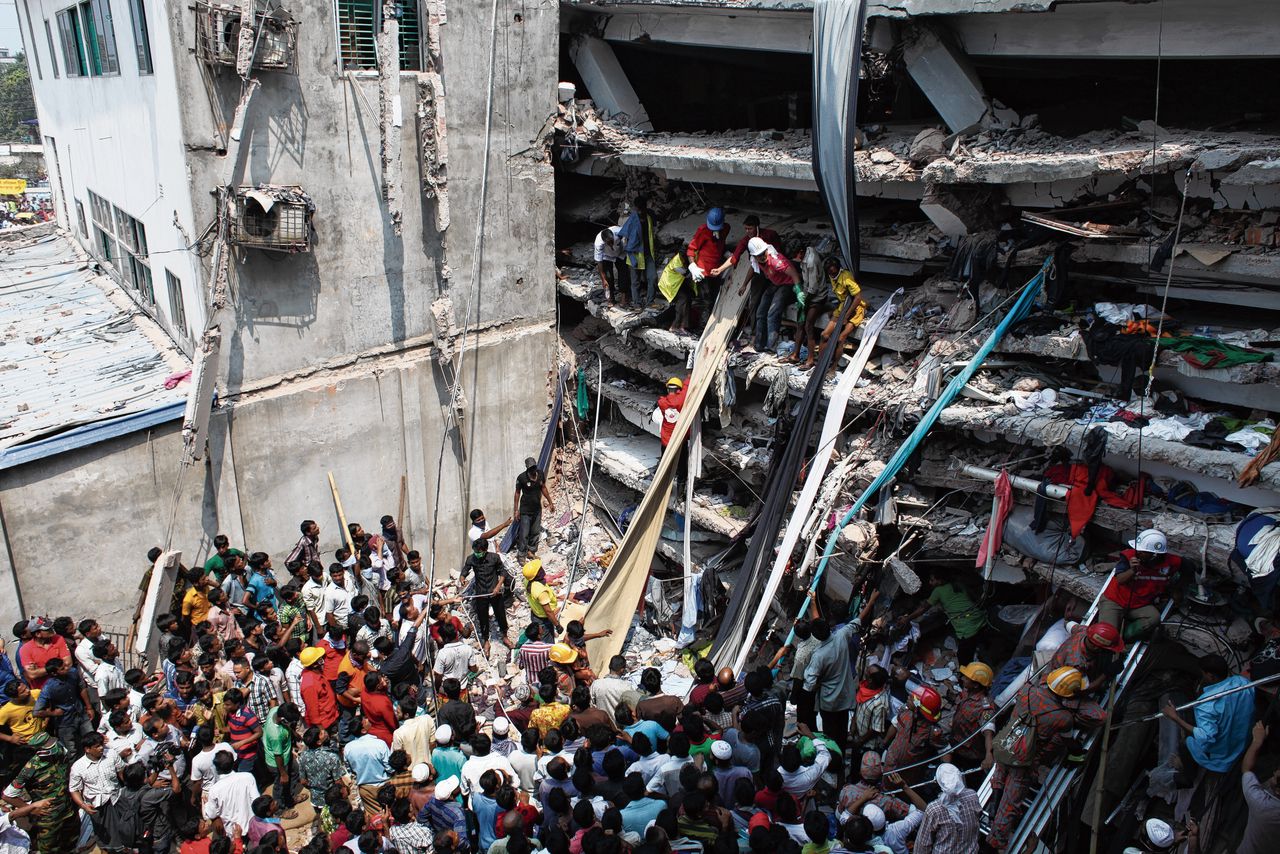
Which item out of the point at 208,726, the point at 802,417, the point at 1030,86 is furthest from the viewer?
the point at 1030,86

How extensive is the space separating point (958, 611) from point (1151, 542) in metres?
1.88

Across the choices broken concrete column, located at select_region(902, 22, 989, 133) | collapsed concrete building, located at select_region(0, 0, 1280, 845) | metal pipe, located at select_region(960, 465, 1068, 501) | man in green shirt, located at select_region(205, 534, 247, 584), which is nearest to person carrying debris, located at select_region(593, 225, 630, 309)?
collapsed concrete building, located at select_region(0, 0, 1280, 845)

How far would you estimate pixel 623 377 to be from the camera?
37.3 feet

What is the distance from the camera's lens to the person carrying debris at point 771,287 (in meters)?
8.59

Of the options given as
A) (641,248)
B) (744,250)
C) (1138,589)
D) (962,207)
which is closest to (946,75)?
(962,207)

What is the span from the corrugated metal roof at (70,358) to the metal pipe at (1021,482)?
23.0 ft

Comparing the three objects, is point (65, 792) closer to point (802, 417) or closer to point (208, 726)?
point (208, 726)

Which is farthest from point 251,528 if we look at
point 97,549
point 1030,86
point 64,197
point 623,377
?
point 64,197

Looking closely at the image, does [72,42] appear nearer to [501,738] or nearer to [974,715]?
[501,738]

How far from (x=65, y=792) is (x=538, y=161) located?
23.7 ft

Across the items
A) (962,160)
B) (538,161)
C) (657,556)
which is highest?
(962,160)

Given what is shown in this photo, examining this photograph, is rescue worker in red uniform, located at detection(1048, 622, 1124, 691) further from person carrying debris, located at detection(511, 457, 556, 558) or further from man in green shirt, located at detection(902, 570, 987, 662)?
person carrying debris, located at detection(511, 457, 556, 558)

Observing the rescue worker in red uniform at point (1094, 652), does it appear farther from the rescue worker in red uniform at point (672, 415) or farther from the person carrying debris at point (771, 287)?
the rescue worker in red uniform at point (672, 415)

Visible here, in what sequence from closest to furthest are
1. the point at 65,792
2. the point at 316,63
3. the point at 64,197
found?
1. the point at 65,792
2. the point at 316,63
3. the point at 64,197
